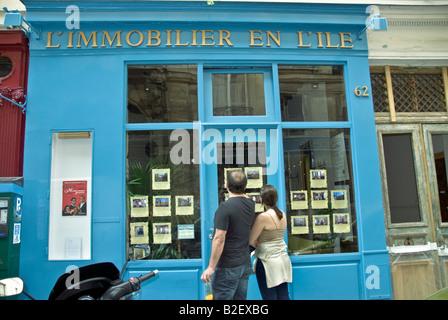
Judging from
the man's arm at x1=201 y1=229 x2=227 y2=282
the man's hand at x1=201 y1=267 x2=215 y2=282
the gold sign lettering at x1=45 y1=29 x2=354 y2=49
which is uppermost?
the gold sign lettering at x1=45 y1=29 x2=354 y2=49

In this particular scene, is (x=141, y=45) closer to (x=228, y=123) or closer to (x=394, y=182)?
(x=228, y=123)

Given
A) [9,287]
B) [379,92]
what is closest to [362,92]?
[379,92]

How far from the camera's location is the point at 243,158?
475 centimetres

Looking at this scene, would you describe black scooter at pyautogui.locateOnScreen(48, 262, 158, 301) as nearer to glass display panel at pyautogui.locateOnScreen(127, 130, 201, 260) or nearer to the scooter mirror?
the scooter mirror

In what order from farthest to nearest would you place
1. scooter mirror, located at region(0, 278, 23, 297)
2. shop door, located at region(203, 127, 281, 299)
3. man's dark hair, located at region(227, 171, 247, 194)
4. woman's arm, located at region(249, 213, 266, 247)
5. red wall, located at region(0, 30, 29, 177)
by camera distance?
shop door, located at region(203, 127, 281, 299)
red wall, located at region(0, 30, 29, 177)
woman's arm, located at region(249, 213, 266, 247)
man's dark hair, located at region(227, 171, 247, 194)
scooter mirror, located at region(0, 278, 23, 297)

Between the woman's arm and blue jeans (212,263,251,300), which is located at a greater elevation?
the woman's arm

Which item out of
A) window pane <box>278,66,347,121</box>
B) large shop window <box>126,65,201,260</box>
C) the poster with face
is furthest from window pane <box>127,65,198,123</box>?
window pane <box>278,66,347,121</box>

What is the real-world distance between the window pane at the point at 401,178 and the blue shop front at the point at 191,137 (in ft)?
1.88

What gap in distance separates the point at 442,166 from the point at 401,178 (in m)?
0.74

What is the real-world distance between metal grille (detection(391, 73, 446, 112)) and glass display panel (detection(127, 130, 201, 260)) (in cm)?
346

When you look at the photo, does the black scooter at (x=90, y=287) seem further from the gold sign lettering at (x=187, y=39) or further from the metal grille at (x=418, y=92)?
the metal grille at (x=418, y=92)

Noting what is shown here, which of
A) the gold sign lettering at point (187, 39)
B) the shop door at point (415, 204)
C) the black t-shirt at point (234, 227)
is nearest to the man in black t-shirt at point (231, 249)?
the black t-shirt at point (234, 227)

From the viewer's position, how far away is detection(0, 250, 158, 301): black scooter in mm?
2166

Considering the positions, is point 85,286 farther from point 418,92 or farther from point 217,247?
point 418,92
